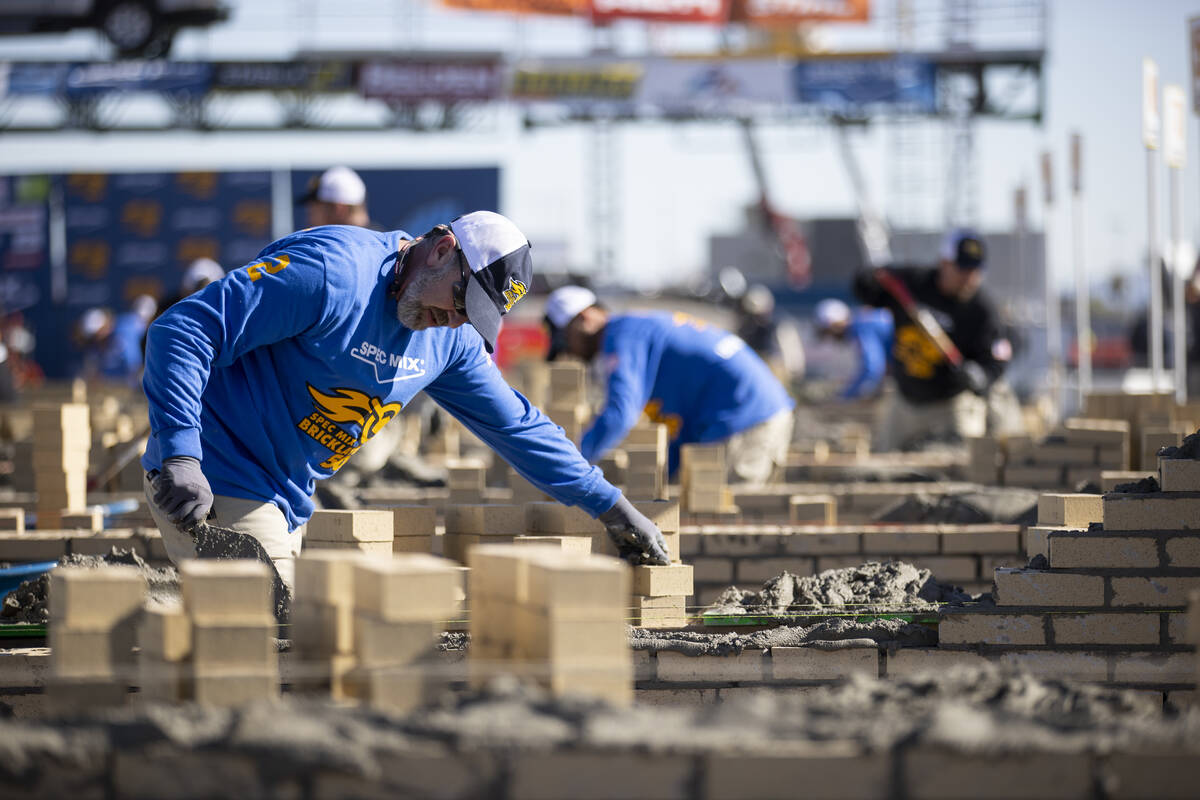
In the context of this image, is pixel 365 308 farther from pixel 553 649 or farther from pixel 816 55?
pixel 816 55

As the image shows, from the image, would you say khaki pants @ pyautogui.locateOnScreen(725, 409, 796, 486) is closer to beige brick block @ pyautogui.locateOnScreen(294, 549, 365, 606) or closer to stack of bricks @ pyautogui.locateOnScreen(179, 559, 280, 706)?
beige brick block @ pyautogui.locateOnScreen(294, 549, 365, 606)

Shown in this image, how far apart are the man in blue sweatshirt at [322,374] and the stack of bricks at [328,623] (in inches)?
24.8

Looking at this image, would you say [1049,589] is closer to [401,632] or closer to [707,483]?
[401,632]

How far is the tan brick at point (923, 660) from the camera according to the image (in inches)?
172

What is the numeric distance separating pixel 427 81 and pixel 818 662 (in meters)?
19.6

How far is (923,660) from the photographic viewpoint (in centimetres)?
438

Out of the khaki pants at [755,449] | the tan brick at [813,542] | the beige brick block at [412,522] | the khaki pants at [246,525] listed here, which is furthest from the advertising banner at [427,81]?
the khaki pants at [246,525]

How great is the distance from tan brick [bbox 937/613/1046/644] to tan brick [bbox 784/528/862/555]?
138 cm

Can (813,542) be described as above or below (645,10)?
below

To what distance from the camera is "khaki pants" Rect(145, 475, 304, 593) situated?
4355 mm

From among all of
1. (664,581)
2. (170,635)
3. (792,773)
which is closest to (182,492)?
(170,635)

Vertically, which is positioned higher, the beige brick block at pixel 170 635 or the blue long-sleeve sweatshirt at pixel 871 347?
the blue long-sleeve sweatshirt at pixel 871 347

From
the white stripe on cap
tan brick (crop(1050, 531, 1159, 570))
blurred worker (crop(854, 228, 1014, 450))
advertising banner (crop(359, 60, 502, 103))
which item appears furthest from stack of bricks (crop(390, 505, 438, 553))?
advertising banner (crop(359, 60, 502, 103))

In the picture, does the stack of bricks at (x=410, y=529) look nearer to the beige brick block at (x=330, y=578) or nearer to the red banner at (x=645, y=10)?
the beige brick block at (x=330, y=578)
